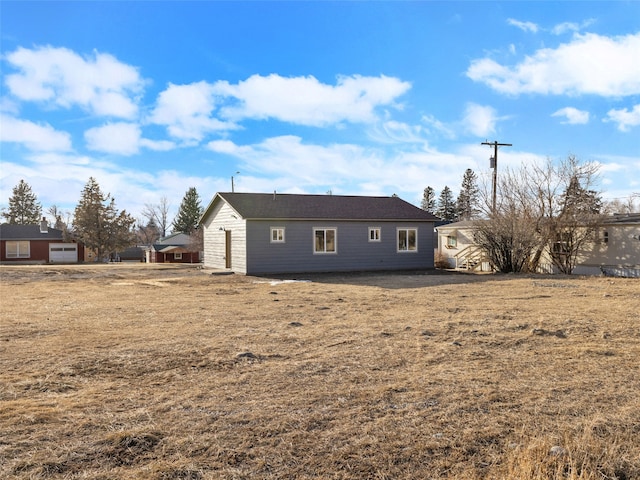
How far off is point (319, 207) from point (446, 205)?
45.9 meters

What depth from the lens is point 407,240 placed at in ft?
76.1

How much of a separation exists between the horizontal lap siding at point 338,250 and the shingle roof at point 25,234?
27598mm

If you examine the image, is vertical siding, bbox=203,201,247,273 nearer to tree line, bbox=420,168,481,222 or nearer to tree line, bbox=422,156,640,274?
tree line, bbox=422,156,640,274

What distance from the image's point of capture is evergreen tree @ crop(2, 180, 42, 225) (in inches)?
2472

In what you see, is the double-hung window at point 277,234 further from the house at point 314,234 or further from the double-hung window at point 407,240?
the double-hung window at point 407,240

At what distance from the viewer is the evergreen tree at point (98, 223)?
38844 mm

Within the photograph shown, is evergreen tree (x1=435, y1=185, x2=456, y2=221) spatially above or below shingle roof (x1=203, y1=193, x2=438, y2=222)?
above

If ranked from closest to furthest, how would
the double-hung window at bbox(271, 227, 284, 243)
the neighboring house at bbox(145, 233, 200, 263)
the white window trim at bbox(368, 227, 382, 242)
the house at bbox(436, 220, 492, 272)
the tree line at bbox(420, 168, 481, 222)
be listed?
the double-hung window at bbox(271, 227, 284, 243) < the white window trim at bbox(368, 227, 382, 242) < the house at bbox(436, 220, 492, 272) < the neighboring house at bbox(145, 233, 200, 263) < the tree line at bbox(420, 168, 481, 222)

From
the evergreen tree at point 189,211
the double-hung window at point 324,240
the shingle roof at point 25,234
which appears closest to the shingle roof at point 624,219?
the double-hung window at point 324,240

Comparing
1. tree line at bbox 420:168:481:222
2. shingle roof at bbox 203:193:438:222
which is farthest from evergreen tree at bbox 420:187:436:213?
shingle roof at bbox 203:193:438:222

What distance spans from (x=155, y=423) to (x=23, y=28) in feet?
40.3

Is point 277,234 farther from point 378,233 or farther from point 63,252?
point 63,252

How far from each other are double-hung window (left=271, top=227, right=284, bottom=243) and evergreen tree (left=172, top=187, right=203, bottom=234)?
43244 mm

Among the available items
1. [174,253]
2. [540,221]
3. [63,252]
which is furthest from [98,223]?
[540,221]
